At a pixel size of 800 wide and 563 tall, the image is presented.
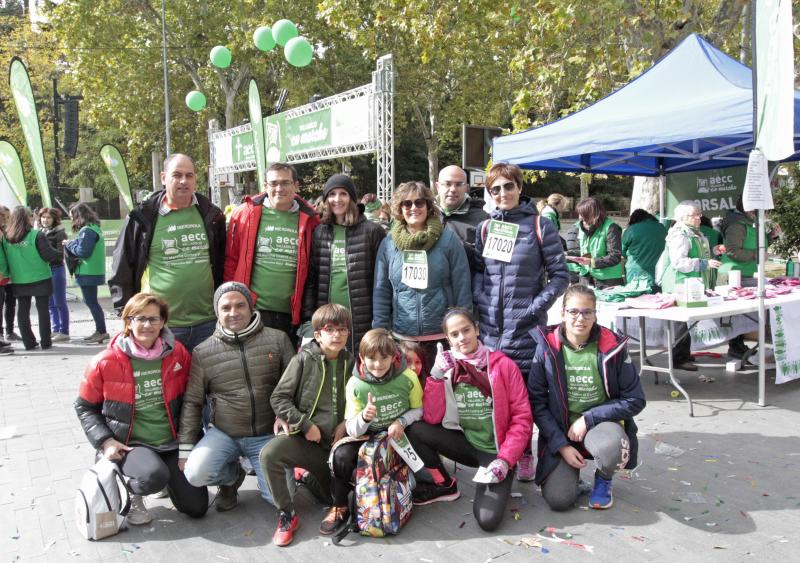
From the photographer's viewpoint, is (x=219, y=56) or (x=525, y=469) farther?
(x=219, y=56)

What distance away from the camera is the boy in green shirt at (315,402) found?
324 centimetres

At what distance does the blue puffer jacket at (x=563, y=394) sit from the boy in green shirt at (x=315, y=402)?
1068 millimetres

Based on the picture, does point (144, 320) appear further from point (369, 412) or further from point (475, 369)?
point (475, 369)

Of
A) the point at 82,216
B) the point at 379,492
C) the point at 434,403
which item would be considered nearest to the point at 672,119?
the point at 434,403

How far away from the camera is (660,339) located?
20.5ft

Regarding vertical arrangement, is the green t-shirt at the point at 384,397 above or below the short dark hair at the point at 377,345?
below

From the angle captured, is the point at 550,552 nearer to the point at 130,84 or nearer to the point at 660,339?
the point at 660,339

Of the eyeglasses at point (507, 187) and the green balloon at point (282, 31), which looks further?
the green balloon at point (282, 31)

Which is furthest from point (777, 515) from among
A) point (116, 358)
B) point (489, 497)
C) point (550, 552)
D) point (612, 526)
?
point (116, 358)

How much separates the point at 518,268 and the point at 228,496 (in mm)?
2075

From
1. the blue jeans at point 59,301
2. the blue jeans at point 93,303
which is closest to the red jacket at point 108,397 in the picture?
the blue jeans at point 93,303

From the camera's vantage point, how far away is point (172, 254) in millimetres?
3771

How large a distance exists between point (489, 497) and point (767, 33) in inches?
164

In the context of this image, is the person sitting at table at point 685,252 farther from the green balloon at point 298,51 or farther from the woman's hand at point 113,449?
the green balloon at point 298,51
